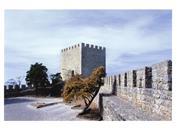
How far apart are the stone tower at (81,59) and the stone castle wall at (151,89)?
1.66 feet

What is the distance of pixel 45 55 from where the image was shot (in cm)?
626

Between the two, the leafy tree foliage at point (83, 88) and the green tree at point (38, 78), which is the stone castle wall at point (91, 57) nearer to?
the leafy tree foliage at point (83, 88)

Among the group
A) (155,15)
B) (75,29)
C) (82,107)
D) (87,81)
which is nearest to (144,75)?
(155,15)

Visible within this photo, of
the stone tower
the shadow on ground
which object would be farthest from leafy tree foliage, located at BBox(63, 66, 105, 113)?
the shadow on ground

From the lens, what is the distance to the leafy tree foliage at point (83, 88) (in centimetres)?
852

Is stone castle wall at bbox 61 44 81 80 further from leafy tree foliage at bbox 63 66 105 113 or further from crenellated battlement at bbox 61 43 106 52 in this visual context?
leafy tree foliage at bbox 63 66 105 113

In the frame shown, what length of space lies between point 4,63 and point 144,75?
205 centimetres

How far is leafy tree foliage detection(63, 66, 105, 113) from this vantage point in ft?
27.9

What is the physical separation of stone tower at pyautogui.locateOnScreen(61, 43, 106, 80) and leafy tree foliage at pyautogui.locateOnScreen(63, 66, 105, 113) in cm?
25

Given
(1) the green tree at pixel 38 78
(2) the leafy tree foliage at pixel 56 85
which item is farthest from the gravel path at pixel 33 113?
(1) the green tree at pixel 38 78

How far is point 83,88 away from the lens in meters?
9.21
